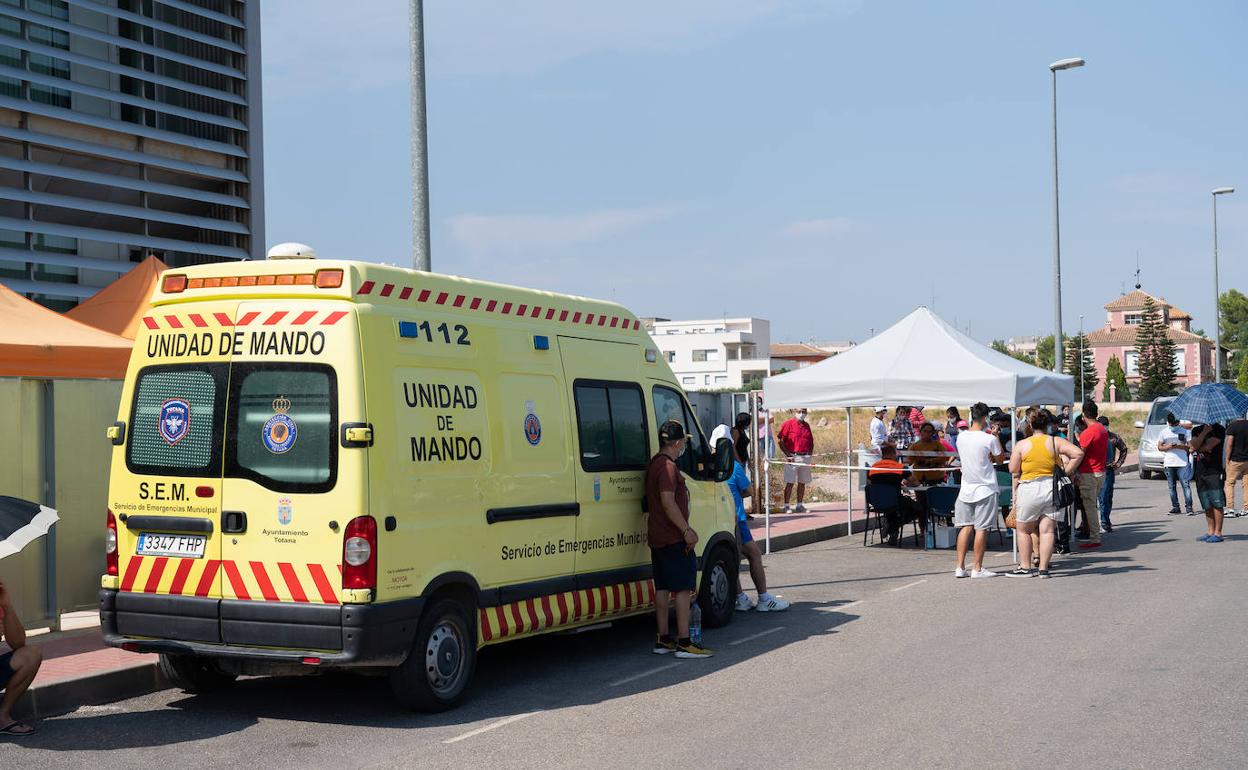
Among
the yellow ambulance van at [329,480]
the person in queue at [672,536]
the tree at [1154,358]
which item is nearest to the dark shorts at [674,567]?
the person in queue at [672,536]

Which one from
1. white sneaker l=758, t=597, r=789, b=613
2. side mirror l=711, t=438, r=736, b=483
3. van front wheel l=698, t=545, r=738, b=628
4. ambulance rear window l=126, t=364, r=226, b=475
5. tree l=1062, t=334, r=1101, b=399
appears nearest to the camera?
ambulance rear window l=126, t=364, r=226, b=475

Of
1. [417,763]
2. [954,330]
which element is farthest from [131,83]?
[417,763]

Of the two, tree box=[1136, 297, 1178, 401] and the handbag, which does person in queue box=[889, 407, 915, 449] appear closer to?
the handbag

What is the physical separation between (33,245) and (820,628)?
10.6m

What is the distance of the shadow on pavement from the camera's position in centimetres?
711

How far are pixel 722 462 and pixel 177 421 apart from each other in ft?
14.9

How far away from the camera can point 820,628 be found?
10.5m

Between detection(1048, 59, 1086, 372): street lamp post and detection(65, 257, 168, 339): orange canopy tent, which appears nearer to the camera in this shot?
detection(65, 257, 168, 339): orange canopy tent

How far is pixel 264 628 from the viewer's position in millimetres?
6875

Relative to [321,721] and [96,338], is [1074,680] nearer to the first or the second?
[321,721]

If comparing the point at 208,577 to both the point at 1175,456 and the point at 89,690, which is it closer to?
the point at 89,690

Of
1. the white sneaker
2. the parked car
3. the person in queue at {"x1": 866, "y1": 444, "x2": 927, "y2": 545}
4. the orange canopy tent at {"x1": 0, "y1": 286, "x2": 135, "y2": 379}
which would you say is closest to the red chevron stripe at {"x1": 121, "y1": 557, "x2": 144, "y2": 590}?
the orange canopy tent at {"x1": 0, "y1": 286, "x2": 135, "y2": 379}

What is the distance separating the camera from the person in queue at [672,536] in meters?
9.07

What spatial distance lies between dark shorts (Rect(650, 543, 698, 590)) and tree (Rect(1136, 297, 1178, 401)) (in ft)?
337
